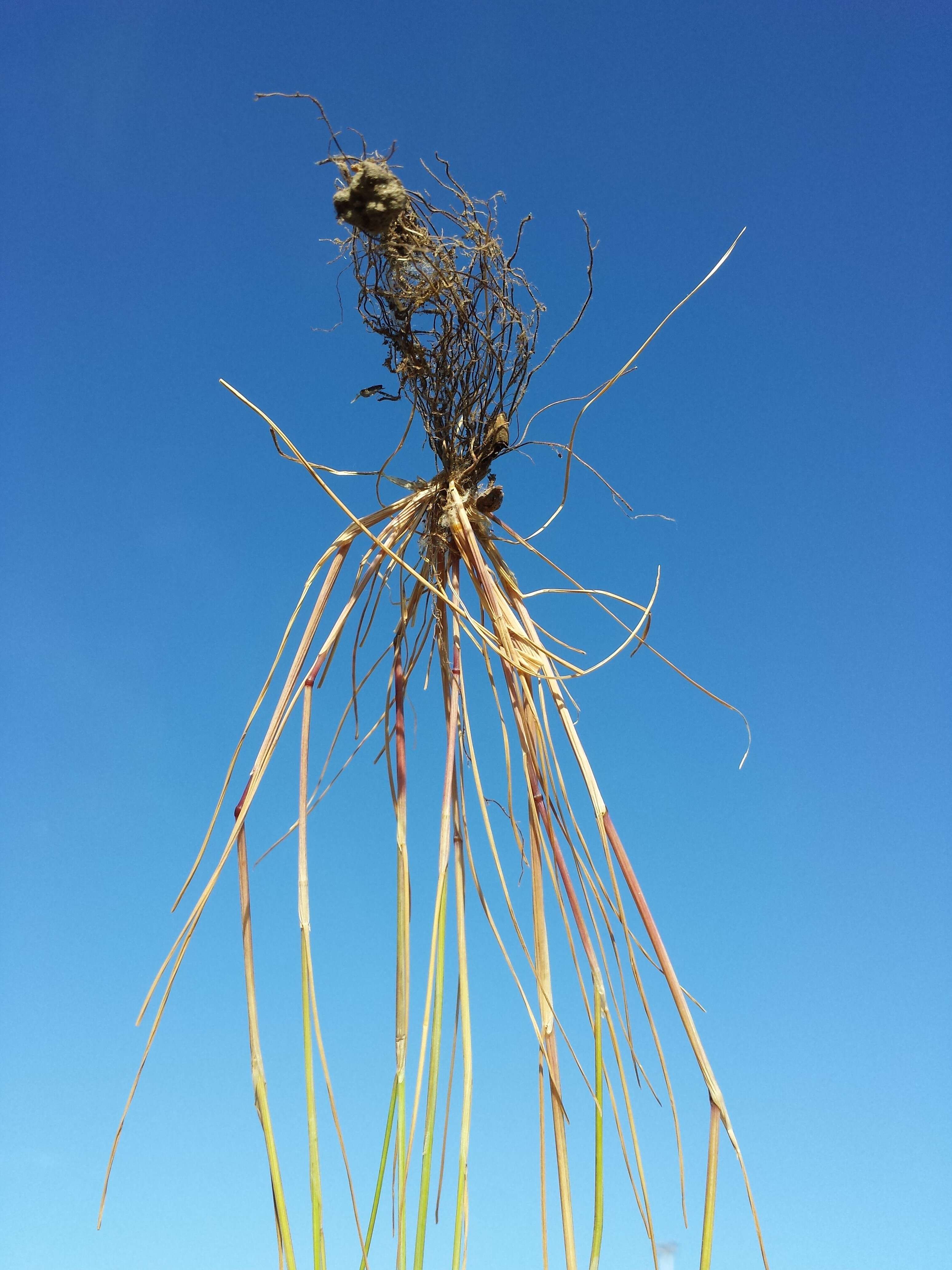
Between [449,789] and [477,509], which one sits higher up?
[477,509]

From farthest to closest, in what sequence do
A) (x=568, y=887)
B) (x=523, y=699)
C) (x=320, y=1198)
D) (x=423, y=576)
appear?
(x=423, y=576), (x=523, y=699), (x=568, y=887), (x=320, y=1198)

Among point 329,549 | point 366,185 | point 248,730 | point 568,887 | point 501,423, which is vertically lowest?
point 568,887

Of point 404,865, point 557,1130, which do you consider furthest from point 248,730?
point 557,1130

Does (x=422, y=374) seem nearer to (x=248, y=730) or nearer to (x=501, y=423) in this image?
(x=501, y=423)

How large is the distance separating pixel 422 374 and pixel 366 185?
0.19 metres

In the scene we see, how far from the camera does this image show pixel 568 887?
743mm

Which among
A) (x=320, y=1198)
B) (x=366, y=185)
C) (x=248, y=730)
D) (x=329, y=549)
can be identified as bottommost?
(x=320, y=1198)

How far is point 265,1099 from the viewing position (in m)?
0.65

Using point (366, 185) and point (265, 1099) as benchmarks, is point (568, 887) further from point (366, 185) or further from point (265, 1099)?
point (366, 185)

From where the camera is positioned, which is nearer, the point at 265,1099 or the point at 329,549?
the point at 265,1099

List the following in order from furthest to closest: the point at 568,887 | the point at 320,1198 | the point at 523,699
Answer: the point at 523,699 < the point at 568,887 < the point at 320,1198

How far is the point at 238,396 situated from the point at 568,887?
477 millimetres

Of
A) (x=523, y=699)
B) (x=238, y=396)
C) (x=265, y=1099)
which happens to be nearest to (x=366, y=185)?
(x=238, y=396)

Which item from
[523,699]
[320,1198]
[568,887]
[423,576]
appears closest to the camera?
[320,1198]
